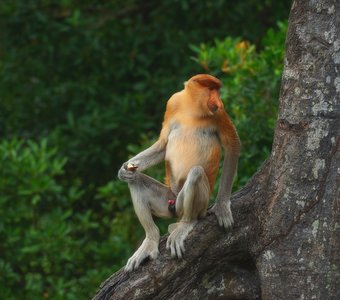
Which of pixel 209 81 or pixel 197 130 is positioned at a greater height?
pixel 209 81

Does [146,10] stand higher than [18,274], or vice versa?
[146,10]

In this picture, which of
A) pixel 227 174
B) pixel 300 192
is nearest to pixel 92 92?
pixel 227 174

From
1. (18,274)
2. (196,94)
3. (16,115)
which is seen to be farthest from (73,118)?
(196,94)

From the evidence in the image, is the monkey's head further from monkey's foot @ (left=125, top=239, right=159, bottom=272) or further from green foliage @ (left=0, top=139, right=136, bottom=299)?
green foliage @ (left=0, top=139, right=136, bottom=299)

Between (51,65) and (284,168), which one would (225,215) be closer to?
(284,168)

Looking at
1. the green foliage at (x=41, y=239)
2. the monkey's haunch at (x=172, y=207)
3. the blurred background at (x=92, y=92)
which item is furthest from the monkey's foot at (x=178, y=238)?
the blurred background at (x=92, y=92)

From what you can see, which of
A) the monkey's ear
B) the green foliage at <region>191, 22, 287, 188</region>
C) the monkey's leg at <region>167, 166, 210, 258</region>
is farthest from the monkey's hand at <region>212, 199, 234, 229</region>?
the green foliage at <region>191, 22, 287, 188</region>

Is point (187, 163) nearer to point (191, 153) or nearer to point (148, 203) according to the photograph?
point (191, 153)

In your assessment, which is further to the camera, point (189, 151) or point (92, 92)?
point (92, 92)

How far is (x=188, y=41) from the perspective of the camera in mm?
8516

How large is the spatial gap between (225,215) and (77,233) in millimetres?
2972

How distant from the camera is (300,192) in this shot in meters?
4.09

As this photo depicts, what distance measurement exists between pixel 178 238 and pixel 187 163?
565 mm

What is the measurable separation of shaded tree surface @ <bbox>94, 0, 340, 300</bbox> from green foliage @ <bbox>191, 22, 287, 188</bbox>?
1.31 meters
